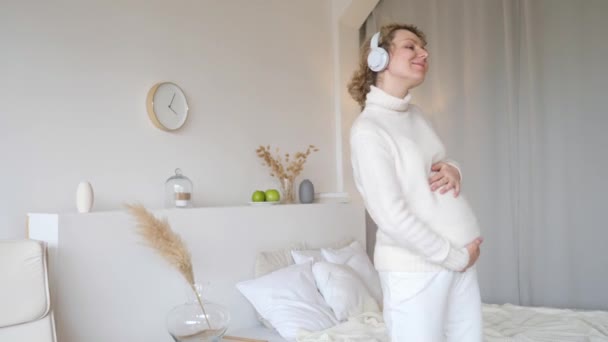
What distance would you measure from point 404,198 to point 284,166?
6.52 feet

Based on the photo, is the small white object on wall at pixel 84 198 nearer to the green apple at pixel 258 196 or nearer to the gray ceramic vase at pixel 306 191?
the green apple at pixel 258 196

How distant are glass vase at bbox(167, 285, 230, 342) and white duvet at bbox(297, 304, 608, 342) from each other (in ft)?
1.21

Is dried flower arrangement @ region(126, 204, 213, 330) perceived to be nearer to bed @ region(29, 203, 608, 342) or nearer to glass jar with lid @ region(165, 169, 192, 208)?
bed @ region(29, 203, 608, 342)

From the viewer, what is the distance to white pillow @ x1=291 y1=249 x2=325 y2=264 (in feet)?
8.81

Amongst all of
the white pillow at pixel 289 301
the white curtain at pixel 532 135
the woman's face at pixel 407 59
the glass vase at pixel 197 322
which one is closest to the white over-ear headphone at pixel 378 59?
the woman's face at pixel 407 59

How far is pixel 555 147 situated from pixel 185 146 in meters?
2.18

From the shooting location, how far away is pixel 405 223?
1.25 meters

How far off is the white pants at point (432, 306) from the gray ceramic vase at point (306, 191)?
1808 mm

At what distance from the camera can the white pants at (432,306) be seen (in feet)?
4.09

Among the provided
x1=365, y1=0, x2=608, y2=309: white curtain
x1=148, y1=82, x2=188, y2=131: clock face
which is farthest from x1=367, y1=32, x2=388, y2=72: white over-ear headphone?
x1=365, y1=0, x2=608, y2=309: white curtain

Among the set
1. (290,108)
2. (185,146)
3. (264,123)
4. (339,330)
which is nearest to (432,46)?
(290,108)

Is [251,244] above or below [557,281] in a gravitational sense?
above

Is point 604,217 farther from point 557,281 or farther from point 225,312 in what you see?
point 225,312

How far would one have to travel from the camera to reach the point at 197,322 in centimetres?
196
